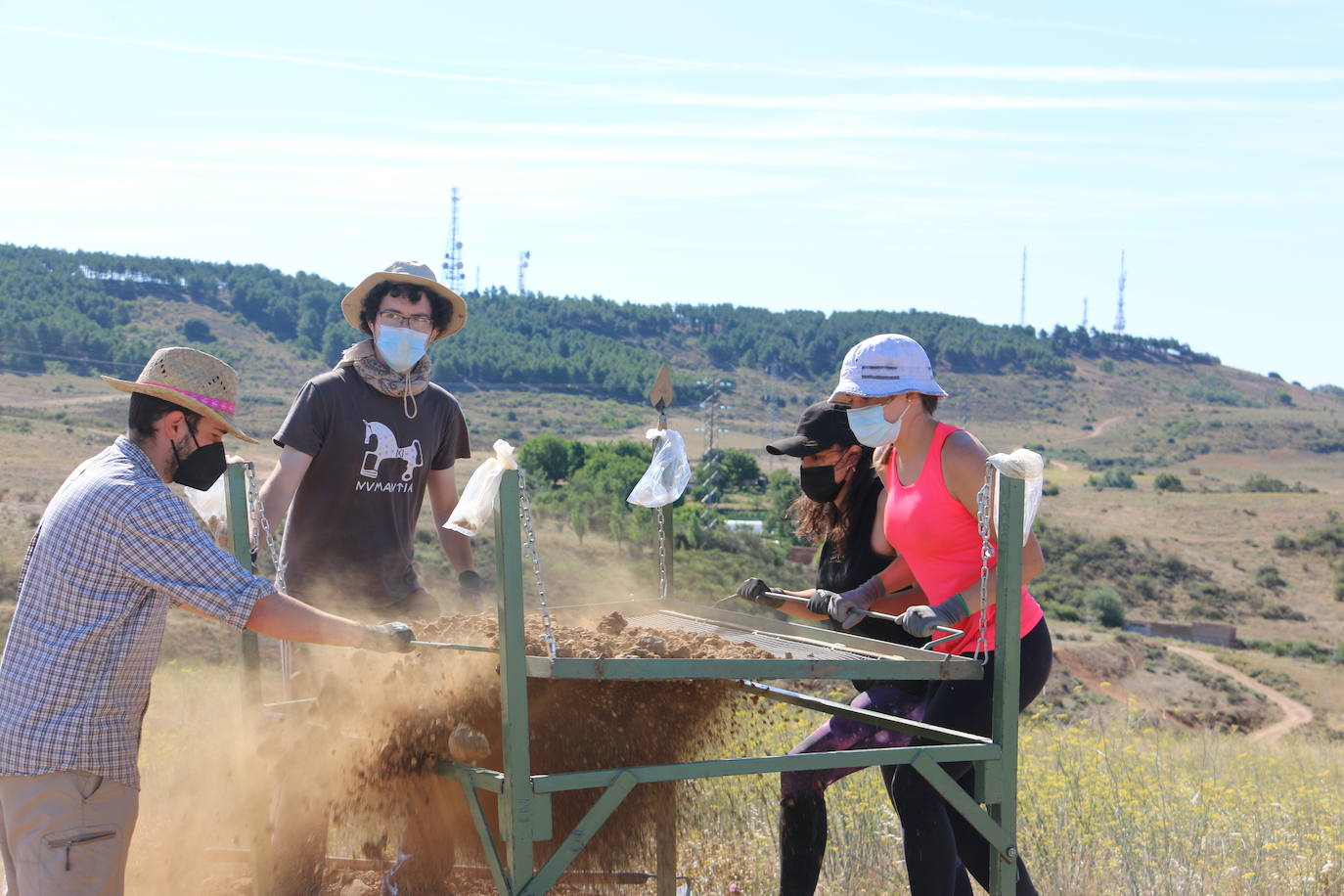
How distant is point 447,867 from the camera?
11.1 feet

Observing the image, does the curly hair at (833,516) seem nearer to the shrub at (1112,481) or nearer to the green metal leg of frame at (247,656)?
the green metal leg of frame at (247,656)

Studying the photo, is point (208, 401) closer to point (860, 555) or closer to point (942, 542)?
point (942, 542)

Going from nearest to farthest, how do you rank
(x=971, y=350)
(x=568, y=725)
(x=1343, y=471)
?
(x=568, y=725)
(x=1343, y=471)
(x=971, y=350)

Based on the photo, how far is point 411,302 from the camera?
3.73 m

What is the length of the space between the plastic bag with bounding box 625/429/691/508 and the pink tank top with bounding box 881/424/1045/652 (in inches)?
26.8

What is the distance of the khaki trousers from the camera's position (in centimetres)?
247

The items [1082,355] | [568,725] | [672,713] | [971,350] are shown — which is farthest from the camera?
[1082,355]

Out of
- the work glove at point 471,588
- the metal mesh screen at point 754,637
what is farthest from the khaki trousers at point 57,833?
the metal mesh screen at point 754,637

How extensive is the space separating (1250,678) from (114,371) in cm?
6058

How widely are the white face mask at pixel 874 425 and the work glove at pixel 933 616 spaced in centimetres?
51

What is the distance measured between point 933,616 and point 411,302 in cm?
186

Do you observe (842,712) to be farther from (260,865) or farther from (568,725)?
(260,865)

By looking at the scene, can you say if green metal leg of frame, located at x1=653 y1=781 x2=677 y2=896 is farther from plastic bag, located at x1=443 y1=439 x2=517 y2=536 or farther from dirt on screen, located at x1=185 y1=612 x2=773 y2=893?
plastic bag, located at x1=443 y1=439 x2=517 y2=536

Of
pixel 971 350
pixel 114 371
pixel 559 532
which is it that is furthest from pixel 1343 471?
pixel 114 371
